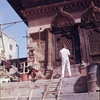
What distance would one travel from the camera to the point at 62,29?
1631 cm

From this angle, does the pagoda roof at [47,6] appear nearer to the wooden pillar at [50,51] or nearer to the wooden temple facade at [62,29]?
the wooden temple facade at [62,29]

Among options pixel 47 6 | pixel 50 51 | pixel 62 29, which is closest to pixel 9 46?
pixel 47 6

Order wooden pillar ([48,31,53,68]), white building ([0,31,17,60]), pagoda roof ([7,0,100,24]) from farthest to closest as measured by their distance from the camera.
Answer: white building ([0,31,17,60]), pagoda roof ([7,0,100,24]), wooden pillar ([48,31,53,68])

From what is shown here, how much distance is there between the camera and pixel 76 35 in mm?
16047

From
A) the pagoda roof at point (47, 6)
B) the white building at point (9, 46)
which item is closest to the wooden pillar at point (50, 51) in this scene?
the pagoda roof at point (47, 6)

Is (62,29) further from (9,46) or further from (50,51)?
(9,46)

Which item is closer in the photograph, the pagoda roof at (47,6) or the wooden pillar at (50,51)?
the wooden pillar at (50,51)

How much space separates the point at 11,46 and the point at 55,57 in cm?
3043

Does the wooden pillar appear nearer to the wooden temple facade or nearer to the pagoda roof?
the wooden temple facade

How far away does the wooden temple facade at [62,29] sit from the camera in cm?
1546

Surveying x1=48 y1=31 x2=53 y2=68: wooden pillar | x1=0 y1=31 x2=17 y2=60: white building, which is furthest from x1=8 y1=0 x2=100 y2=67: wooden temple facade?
x1=0 y1=31 x2=17 y2=60: white building

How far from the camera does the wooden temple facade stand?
1546 cm

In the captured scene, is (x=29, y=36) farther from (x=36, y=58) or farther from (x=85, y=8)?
(x=85, y=8)

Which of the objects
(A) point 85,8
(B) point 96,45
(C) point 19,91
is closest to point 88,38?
(B) point 96,45
